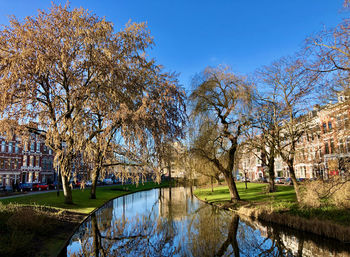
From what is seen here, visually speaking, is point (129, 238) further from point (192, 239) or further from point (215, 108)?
point (215, 108)

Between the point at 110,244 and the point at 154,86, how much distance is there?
8.22 meters

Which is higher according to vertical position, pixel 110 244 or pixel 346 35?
pixel 346 35

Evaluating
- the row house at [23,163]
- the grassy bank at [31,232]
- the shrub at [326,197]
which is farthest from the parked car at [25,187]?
the shrub at [326,197]

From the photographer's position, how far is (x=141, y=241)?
13.4 m

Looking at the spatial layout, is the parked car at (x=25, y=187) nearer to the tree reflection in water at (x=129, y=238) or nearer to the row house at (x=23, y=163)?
the row house at (x=23, y=163)

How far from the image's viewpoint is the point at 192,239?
13789mm

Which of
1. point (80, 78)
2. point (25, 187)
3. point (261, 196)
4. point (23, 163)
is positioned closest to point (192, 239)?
point (80, 78)

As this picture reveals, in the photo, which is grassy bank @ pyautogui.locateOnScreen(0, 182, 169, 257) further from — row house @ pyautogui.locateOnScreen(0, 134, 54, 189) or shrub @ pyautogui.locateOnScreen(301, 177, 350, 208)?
row house @ pyautogui.locateOnScreen(0, 134, 54, 189)

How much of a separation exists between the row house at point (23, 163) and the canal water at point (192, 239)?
31.1 m

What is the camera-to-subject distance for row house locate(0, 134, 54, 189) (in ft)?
152

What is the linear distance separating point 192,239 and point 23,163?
49312mm

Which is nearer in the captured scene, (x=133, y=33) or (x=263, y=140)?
(x=133, y=33)

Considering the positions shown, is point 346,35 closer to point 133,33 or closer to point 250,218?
point 133,33

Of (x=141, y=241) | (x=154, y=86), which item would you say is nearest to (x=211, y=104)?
(x=154, y=86)
